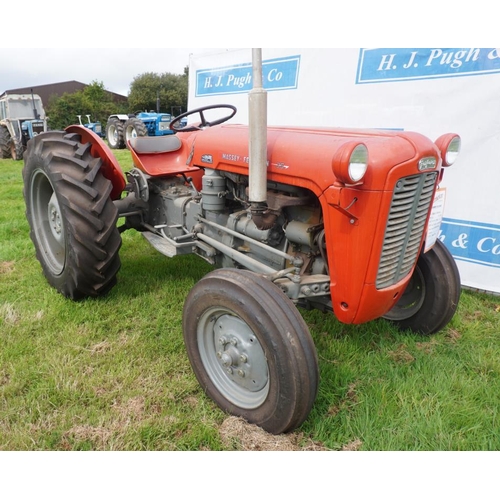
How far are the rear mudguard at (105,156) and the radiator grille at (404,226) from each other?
2.14 m

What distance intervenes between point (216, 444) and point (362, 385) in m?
0.93

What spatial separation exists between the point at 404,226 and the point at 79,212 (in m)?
2.11

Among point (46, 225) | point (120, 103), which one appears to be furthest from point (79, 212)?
point (120, 103)

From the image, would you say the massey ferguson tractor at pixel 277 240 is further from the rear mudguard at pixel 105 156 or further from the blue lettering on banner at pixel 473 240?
the blue lettering on banner at pixel 473 240

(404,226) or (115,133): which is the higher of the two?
(404,226)

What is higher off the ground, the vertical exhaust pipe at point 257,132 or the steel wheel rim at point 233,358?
Answer: the vertical exhaust pipe at point 257,132

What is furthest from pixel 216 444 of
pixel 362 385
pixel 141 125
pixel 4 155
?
pixel 4 155

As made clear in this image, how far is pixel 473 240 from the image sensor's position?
12.8 feet

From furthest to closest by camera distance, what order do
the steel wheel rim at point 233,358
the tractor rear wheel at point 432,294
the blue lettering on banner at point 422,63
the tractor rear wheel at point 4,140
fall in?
1. the tractor rear wheel at point 4,140
2. the blue lettering on banner at point 422,63
3. the tractor rear wheel at point 432,294
4. the steel wheel rim at point 233,358

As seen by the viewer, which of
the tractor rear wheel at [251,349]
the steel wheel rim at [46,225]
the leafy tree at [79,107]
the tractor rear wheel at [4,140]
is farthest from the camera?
the leafy tree at [79,107]

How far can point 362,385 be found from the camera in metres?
2.43

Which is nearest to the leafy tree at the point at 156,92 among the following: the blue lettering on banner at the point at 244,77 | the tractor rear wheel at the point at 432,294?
the blue lettering on banner at the point at 244,77

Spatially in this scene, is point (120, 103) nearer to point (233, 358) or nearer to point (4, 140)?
point (4, 140)

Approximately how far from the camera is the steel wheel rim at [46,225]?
11.4 feet
